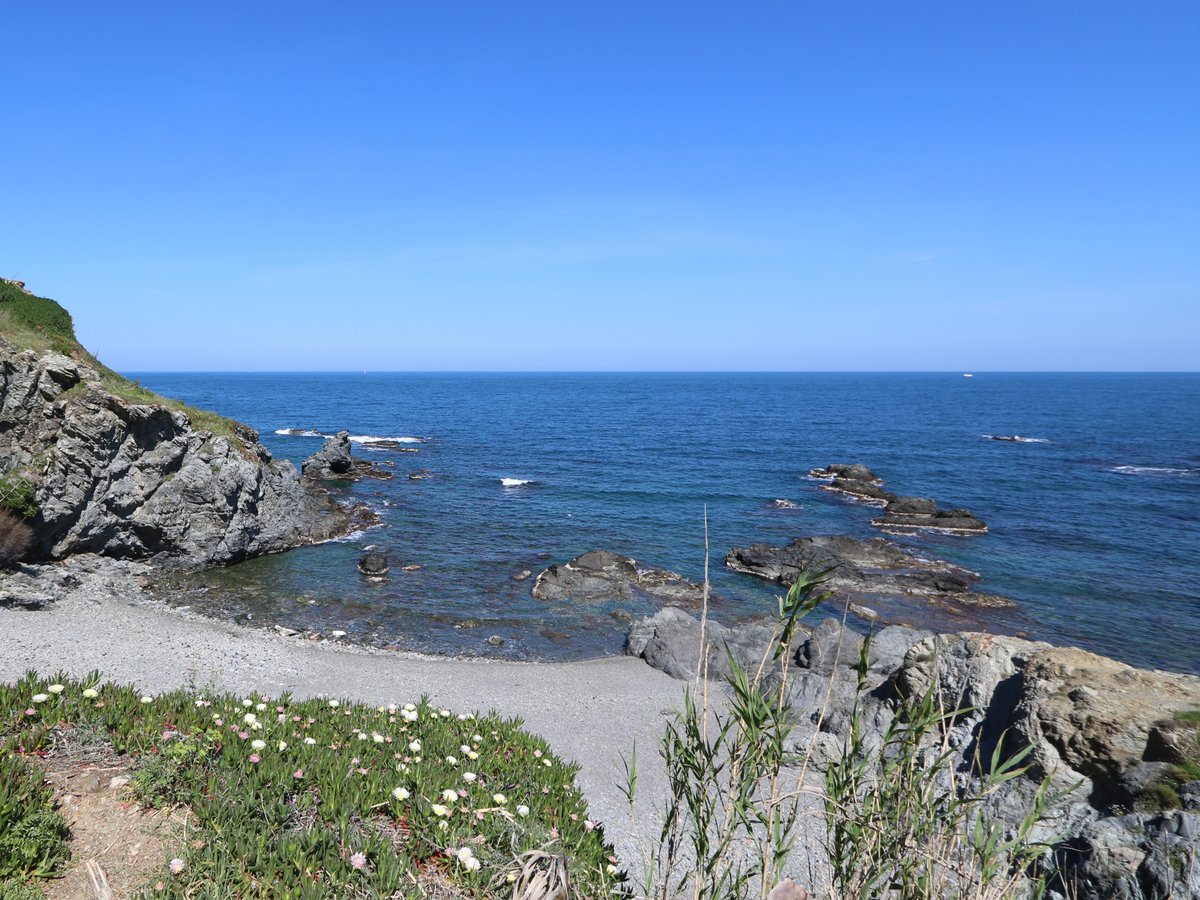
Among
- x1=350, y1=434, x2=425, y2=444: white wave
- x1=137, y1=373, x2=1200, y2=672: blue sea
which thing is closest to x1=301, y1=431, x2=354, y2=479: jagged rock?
x1=137, y1=373, x2=1200, y2=672: blue sea

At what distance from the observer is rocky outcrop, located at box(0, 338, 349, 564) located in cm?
2677

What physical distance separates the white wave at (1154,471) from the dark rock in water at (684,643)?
52.8 m

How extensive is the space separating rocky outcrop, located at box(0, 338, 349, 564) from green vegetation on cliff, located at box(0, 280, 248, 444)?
0.73 ft

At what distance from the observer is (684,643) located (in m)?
22.8

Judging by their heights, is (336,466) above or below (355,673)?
above

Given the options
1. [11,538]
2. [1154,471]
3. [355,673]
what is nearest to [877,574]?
[355,673]

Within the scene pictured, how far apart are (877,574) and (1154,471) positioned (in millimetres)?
43725

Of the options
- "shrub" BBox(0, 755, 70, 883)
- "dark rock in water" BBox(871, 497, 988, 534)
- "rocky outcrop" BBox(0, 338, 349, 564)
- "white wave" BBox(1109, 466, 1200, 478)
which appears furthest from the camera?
"white wave" BBox(1109, 466, 1200, 478)

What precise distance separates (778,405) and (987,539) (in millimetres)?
98220

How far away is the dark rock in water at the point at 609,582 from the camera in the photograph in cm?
2955

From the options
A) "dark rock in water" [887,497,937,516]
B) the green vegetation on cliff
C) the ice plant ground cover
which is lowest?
"dark rock in water" [887,497,937,516]

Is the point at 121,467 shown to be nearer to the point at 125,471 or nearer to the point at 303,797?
the point at 125,471

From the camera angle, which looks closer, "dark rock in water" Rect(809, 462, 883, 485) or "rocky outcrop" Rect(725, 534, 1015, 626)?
"rocky outcrop" Rect(725, 534, 1015, 626)

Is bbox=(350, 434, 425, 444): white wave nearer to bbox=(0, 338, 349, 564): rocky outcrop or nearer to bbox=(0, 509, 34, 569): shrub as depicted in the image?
bbox=(0, 338, 349, 564): rocky outcrop
